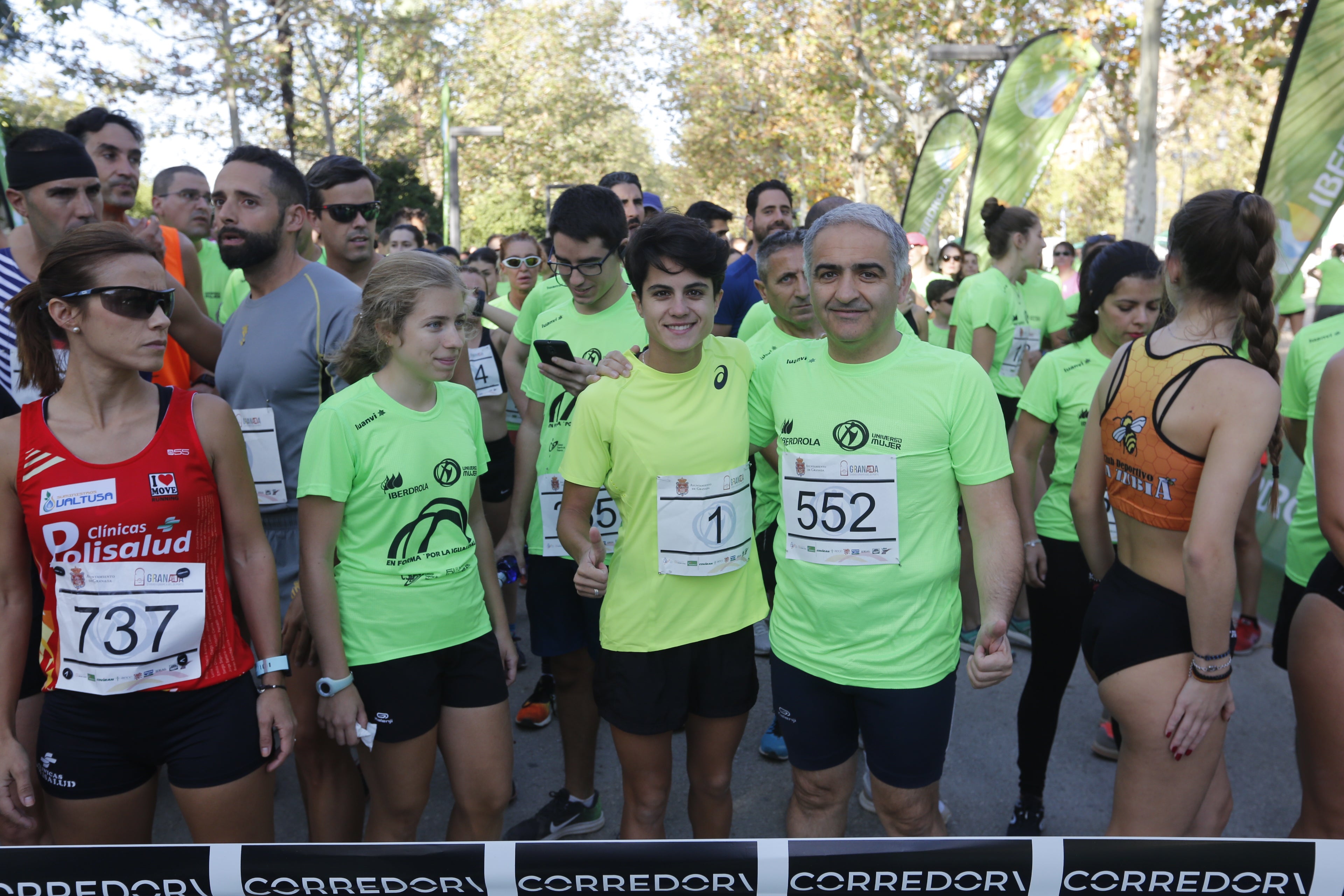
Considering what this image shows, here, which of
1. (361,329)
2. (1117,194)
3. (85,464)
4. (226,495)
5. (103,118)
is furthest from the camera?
(1117,194)

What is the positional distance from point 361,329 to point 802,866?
6.23 ft

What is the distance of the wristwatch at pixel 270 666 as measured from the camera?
8.36 ft

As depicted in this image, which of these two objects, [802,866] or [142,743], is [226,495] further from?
[802,866]

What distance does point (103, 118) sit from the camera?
4.73 m

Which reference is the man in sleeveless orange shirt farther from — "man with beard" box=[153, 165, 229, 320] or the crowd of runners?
the crowd of runners

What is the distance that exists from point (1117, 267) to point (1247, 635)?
2.56 m

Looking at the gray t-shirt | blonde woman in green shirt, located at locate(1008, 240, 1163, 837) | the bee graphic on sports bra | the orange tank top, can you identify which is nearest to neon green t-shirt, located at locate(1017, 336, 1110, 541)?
blonde woman in green shirt, located at locate(1008, 240, 1163, 837)

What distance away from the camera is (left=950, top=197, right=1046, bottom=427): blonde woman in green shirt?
5598mm

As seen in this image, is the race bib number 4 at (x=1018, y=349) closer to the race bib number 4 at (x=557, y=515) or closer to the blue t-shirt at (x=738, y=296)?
the blue t-shirt at (x=738, y=296)

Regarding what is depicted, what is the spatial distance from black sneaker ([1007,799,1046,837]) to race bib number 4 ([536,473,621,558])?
175 cm

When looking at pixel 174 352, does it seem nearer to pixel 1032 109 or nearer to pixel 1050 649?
pixel 1050 649

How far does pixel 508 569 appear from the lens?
11.7 feet

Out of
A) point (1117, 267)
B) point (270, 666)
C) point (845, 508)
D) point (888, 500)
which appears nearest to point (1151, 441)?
point (888, 500)

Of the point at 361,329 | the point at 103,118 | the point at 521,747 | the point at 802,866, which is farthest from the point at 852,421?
the point at 103,118
